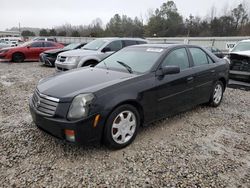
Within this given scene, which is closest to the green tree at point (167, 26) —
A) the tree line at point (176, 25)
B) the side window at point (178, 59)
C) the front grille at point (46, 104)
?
the tree line at point (176, 25)

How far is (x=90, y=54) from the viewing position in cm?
771

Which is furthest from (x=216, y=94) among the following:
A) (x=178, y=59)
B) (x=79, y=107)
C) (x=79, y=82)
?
(x=79, y=107)

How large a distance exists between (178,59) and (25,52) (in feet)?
37.2

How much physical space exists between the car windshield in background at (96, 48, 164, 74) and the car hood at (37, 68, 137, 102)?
0.22 meters

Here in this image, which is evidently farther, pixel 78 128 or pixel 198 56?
pixel 198 56

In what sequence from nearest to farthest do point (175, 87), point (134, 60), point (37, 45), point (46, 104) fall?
point (46, 104)
point (175, 87)
point (134, 60)
point (37, 45)

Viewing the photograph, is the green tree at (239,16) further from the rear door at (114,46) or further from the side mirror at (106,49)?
the side mirror at (106,49)

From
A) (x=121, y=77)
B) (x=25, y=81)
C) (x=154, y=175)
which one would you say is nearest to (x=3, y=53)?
(x=25, y=81)

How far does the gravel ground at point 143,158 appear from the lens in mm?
2473

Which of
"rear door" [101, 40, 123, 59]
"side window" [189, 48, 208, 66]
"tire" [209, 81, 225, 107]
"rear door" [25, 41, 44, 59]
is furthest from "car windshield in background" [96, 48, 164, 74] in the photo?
"rear door" [25, 41, 44, 59]

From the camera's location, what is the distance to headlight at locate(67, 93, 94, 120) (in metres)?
2.67

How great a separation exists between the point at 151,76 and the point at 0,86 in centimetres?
554

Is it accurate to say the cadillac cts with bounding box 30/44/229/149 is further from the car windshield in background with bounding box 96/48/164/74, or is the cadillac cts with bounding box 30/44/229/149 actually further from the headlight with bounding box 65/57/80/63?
the headlight with bounding box 65/57/80/63

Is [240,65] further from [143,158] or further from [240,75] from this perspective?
[143,158]
